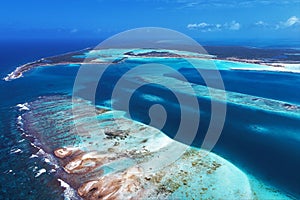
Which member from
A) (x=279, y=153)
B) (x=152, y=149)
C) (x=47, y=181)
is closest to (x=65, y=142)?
(x=47, y=181)

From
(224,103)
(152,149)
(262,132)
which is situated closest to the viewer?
(152,149)

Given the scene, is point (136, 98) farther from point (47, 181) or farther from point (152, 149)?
point (47, 181)

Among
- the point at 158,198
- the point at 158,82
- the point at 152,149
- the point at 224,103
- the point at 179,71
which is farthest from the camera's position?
the point at 179,71

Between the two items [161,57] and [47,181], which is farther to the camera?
[161,57]

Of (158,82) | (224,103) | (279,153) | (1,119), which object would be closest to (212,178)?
(279,153)

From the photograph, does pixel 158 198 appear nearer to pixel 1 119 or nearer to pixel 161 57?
pixel 1 119

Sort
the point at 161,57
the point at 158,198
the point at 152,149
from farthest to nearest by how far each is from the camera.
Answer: the point at 161,57
the point at 152,149
the point at 158,198

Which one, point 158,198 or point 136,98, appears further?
point 136,98

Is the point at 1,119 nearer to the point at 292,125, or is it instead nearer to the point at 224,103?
the point at 224,103

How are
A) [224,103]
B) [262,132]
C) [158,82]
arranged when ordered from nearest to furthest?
[262,132]
[224,103]
[158,82]
